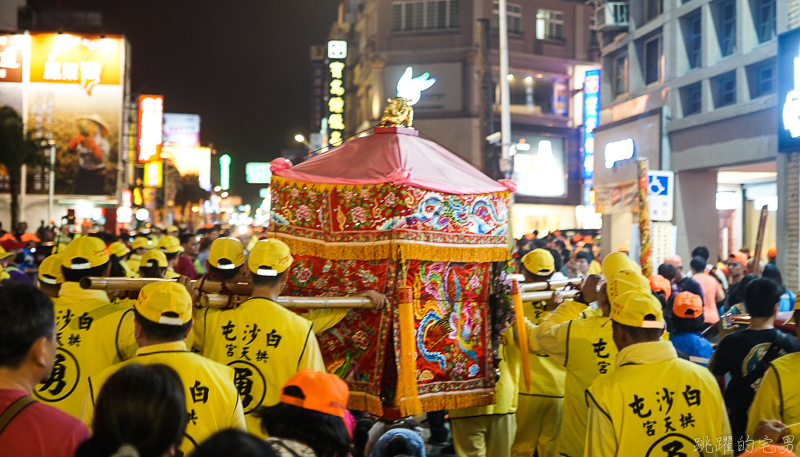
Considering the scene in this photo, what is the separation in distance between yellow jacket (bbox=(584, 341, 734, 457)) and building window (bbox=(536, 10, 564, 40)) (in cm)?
3728

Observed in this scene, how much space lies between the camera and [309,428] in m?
2.52

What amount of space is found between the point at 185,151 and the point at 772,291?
86.3 m

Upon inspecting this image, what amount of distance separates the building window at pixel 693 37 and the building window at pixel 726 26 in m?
0.99

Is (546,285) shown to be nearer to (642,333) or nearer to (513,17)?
(642,333)

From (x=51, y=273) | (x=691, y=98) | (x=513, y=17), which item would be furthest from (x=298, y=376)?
(x=513, y=17)

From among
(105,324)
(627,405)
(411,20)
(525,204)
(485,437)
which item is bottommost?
(485,437)

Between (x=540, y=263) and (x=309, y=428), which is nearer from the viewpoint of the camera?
(x=309, y=428)

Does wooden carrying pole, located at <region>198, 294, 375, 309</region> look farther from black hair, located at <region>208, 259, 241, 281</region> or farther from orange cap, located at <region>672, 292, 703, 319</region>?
orange cap, located at <region>672, 292, 703, 319</region>

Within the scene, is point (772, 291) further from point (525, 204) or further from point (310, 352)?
point (525, 204)

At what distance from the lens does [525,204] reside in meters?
38.2

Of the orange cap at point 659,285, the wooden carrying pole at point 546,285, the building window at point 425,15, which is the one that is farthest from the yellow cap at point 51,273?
the building window at point 425,15

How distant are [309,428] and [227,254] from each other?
3017 millimetres

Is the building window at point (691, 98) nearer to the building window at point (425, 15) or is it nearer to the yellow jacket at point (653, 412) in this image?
the yellow jacket at point (653, 412)

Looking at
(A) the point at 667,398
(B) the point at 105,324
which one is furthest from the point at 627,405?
(B) the point at 105,324
